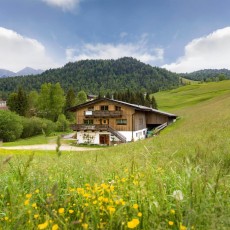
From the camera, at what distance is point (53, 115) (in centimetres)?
9181

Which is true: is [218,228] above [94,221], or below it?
above

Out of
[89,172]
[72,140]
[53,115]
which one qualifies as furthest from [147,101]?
[89,172]

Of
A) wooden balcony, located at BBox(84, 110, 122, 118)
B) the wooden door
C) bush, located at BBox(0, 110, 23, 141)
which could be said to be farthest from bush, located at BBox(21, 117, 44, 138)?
the wooden door

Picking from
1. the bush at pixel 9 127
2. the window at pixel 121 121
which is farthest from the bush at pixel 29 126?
the window at pixel 121 121

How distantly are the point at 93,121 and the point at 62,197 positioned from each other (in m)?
47.9

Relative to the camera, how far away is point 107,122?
50.9m

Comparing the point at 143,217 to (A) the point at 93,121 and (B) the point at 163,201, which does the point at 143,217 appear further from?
(A) the point at 93,121

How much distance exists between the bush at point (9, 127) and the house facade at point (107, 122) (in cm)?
2236

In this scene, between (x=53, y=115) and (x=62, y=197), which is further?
(x=53, y=115)

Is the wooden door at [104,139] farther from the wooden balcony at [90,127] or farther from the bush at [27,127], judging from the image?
the bush at [27,127]

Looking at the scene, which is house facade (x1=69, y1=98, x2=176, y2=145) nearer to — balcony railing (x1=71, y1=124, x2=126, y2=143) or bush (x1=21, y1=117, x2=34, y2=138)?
balcony railing (x1=71, y1=124, x2=126, y2=143)

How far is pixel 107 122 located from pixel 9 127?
1151 inches

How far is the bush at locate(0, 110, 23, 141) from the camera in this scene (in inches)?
2589

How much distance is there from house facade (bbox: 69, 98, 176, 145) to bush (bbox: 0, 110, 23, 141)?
22.4 m
